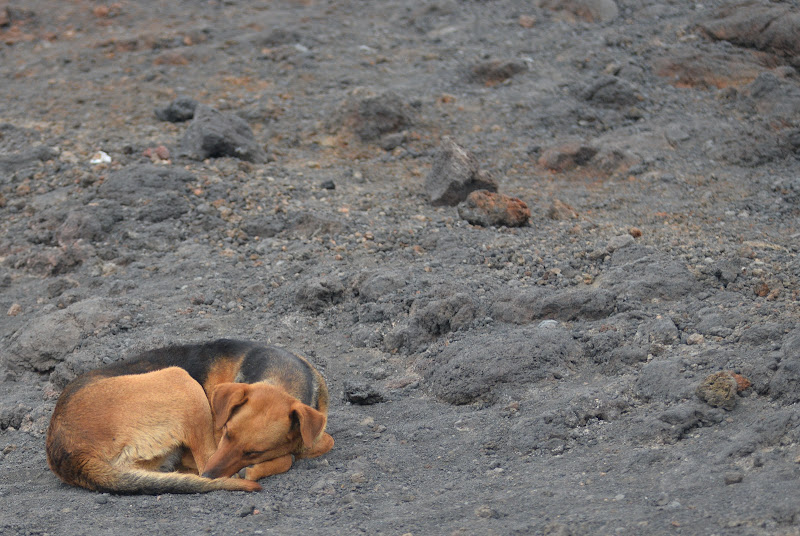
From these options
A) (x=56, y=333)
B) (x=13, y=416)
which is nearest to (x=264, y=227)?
(x=56, y=333)

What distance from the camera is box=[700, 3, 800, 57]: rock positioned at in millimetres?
11789

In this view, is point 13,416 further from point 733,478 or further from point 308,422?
point 733,478

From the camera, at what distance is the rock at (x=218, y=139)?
9.69 m

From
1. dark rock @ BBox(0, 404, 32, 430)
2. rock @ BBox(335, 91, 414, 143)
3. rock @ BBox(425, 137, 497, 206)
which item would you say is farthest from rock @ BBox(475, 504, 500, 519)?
rock @ BBox(335, 91, 414, 143)

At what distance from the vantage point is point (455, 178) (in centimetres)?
877

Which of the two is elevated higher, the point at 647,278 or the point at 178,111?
the point at 647,278

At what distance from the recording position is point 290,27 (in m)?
14.1

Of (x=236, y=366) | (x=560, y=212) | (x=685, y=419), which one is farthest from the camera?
(x=560, y=212)

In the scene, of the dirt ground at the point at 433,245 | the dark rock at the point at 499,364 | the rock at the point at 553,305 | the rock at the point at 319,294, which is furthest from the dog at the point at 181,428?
the rock at the point at 553,305

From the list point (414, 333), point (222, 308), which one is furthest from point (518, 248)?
point (222, 308)

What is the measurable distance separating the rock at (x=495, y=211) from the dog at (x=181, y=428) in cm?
346

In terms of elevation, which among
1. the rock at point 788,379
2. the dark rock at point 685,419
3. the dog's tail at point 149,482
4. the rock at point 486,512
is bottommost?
the dog's tail at point 149,482

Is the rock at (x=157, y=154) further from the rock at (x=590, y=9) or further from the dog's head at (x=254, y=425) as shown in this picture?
the rock at (x=590, y=9)

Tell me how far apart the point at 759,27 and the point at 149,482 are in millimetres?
11215
